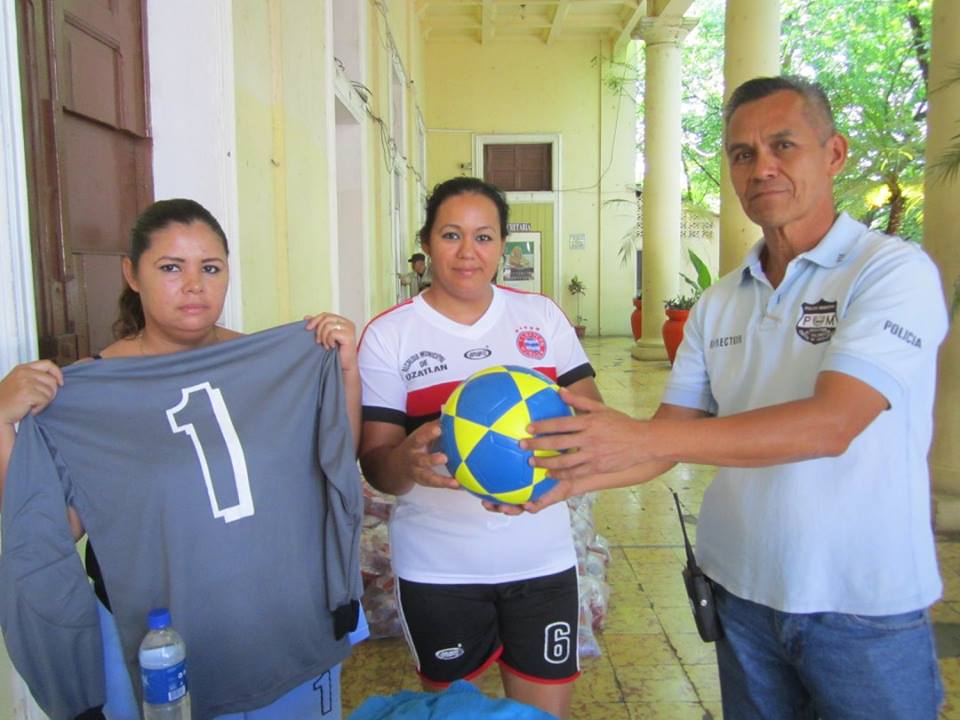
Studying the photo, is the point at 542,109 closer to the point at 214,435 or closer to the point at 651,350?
the point at 651,350

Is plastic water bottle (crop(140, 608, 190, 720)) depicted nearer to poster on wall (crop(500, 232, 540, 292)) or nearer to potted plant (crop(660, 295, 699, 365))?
potted plant (crop(660, 295, 699, 365))

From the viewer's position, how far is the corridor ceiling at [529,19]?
1537cm

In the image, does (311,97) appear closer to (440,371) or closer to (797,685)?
(440,371)

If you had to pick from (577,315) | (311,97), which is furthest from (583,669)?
(577,315)

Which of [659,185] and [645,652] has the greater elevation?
[659,185]

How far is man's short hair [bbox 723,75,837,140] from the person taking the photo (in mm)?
1614

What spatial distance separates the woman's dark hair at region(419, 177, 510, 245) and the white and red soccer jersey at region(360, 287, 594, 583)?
0.21 m

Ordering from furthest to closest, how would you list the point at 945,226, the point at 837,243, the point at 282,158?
the point at 945,226, the point at 282,158, the point at 837,243

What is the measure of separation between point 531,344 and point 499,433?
55 cm

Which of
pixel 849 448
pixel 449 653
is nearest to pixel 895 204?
pixel 849 448

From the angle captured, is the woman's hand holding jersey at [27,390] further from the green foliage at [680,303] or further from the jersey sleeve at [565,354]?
the green foliage at [680,303]

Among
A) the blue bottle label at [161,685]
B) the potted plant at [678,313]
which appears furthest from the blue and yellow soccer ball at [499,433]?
the potted plant at [678,313]

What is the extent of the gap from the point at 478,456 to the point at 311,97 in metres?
3.50

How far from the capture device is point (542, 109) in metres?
17.6
